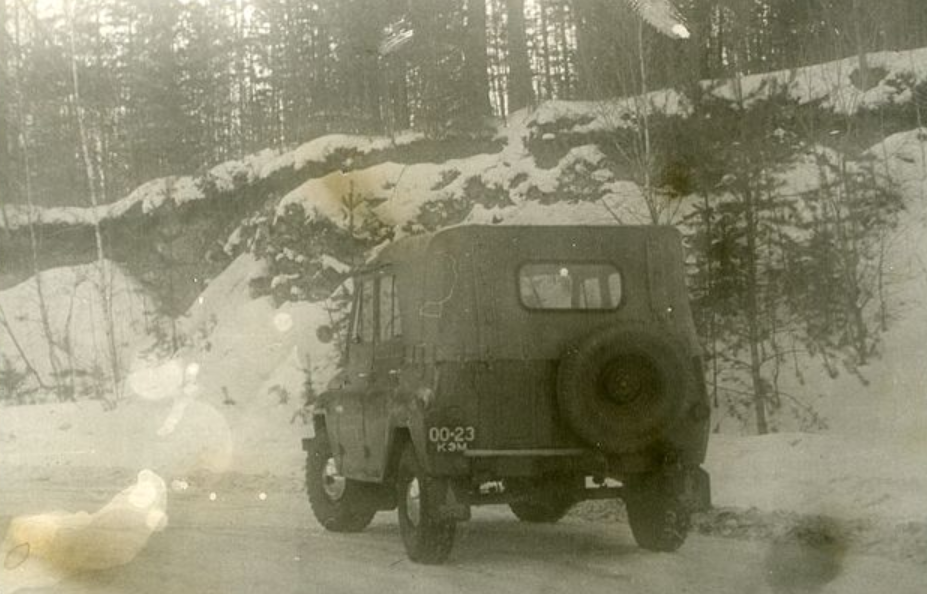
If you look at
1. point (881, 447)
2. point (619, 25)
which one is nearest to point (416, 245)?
point (881, 447)

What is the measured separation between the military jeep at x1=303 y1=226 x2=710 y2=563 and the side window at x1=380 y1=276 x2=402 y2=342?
25 millimetres

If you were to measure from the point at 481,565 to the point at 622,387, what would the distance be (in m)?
1.73

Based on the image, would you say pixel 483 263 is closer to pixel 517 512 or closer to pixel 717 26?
pixel 517 512

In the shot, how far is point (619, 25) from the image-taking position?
2453 centimetres

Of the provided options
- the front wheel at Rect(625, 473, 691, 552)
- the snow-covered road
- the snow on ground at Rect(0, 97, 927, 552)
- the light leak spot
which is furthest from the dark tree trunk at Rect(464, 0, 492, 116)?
the front wheel at Rect(625, 473, 691, 552)

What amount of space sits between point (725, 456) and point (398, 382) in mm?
4760

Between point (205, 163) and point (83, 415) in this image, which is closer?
point (83, 415)

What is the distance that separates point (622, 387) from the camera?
9.28 metres

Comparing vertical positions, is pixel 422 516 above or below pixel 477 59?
below

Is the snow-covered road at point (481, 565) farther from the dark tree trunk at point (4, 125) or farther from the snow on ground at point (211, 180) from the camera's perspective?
the dark tree trunk at point (4, 125)

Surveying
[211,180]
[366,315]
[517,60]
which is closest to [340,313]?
[211,180]

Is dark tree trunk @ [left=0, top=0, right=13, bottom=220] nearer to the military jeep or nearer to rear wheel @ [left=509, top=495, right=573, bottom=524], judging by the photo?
rear wheel @ [left=509, top=495, right=573, bottom=524]

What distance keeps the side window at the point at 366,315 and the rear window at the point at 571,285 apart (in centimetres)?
172

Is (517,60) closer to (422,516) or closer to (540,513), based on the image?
(540,513)
